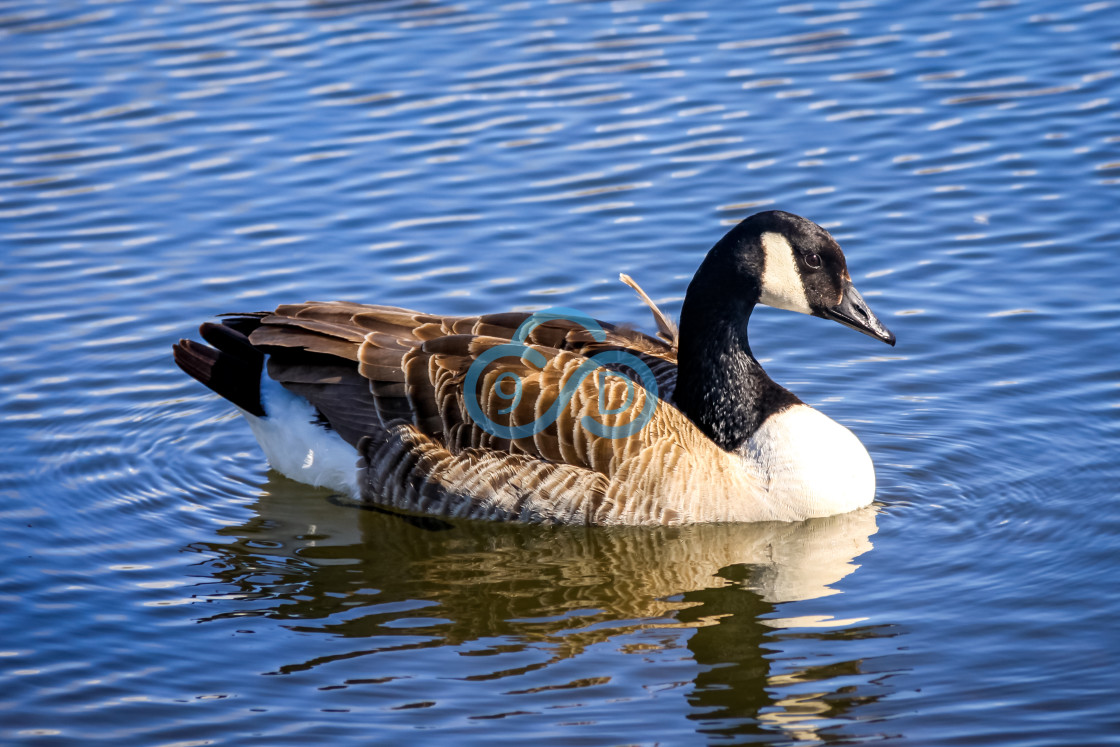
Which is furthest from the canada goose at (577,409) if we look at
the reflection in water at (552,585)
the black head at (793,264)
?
the reflection in water at (552,585)

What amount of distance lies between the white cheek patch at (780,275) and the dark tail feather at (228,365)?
3613 millimetres

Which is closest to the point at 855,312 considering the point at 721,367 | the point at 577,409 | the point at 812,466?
the point at 721,367

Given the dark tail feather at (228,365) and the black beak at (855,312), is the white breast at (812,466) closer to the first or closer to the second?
the black beak at (855,312)

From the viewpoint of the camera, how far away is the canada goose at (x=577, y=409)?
961 cm

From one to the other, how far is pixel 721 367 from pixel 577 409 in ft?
3.40

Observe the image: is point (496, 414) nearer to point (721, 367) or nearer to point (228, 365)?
point (721, 367)

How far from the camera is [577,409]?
9547 millimetres

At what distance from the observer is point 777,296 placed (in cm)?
975

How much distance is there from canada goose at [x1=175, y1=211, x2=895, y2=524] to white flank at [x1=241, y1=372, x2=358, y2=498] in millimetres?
14

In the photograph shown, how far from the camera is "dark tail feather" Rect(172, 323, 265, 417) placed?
34.0 ft

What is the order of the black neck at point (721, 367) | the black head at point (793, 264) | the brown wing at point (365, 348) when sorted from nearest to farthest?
the black head at point (793, 264), the black neck at point (721, 367), the brown wing at point (365, 348)

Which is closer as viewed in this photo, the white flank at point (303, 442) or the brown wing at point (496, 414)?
the brown wing at point (496, 414)

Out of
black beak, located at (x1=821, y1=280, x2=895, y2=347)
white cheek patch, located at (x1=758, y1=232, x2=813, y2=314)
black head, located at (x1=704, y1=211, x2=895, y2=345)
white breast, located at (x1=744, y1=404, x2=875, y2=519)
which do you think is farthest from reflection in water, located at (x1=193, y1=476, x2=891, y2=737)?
white cheek patch, located at (x1=758, y1=232, x2=813, y2=314)

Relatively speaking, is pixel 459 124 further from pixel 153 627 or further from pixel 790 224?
pixel 153 627
